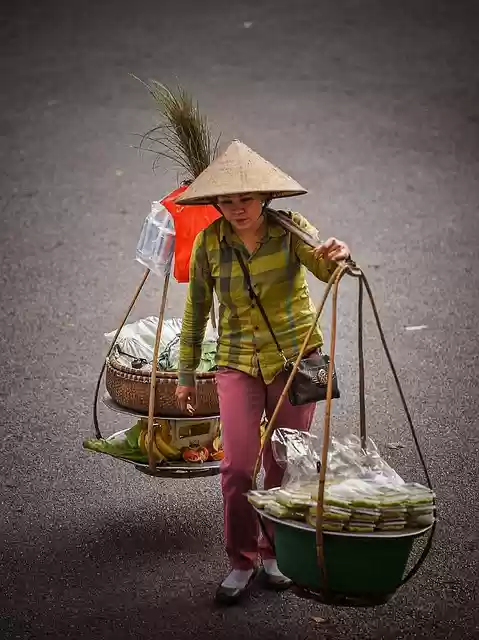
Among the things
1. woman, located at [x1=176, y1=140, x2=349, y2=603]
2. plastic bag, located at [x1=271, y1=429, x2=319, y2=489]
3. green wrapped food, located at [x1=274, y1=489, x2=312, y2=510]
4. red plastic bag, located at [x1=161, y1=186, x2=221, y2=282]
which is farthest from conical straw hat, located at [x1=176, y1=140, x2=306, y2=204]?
green wrapped food, located at [x1=274, y1=489, x2=312, y2=510]

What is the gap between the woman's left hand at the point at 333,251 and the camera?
326 cm

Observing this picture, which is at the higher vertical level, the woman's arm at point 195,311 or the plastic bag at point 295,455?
the woman's arm at point 195,311

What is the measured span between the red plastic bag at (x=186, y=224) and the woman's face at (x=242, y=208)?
46 cm

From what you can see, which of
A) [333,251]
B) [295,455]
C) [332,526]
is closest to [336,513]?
[332,526]

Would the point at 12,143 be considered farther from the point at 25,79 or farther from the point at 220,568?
the point at 220,568

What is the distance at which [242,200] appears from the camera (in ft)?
11.4

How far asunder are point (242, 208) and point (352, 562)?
1.11m

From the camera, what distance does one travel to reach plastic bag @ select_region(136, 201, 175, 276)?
404 cm

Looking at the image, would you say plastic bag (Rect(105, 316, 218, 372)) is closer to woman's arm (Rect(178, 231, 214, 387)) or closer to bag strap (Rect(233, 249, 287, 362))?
woman's arm (Rect(178, 231, 214, 387))

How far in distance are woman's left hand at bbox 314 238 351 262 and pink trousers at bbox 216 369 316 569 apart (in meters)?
0.48

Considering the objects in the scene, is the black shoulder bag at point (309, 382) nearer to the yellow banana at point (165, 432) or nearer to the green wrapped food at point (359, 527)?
the green wrapped food at point (359, 527)

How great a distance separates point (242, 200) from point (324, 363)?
560 millimetres

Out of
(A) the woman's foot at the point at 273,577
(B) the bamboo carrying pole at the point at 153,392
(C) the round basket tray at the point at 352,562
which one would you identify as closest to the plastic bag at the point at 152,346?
(B) the bamboo carrying pole at the point at 153,392

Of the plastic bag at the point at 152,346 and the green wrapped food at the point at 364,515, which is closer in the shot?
the green wrapped food at the point at 364,515
